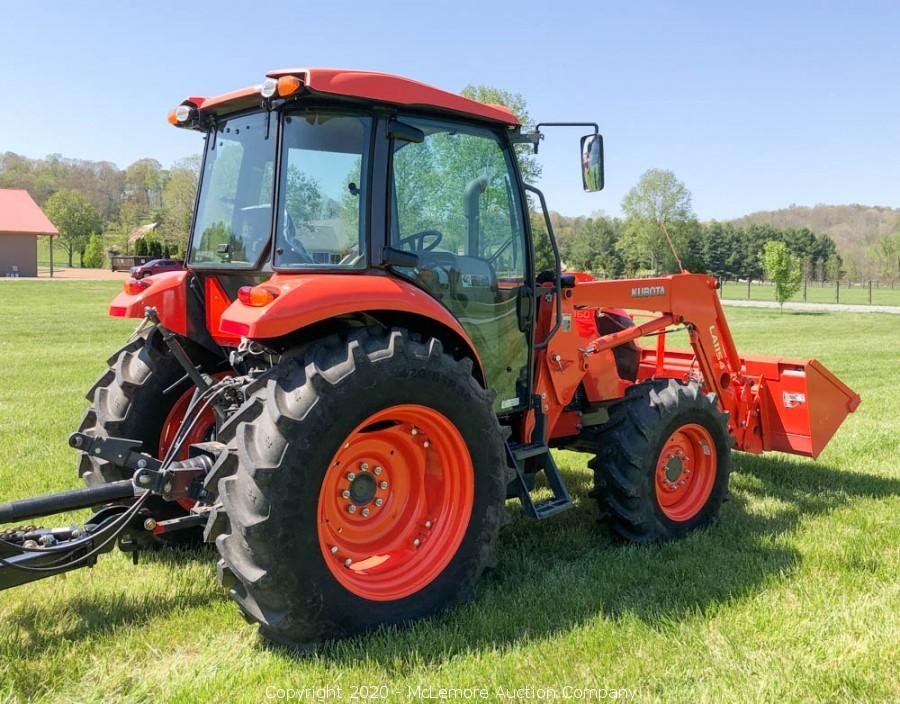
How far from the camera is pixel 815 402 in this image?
5973 millimetres

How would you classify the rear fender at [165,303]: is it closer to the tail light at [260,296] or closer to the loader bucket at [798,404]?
the tail light at [260,296]

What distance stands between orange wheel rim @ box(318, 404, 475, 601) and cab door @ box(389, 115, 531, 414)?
73cm

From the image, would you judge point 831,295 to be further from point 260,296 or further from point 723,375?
point 260,296

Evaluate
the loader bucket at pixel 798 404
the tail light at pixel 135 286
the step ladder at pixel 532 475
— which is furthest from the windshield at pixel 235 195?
the loader bucket at pixel 798 404

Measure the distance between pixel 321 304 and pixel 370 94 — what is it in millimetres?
1096

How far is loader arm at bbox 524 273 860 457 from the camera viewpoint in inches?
210

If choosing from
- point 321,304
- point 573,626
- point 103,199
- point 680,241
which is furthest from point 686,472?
point 103,199

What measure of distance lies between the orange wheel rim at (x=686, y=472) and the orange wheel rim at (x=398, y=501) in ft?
5.76

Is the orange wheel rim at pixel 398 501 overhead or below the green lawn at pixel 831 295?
below

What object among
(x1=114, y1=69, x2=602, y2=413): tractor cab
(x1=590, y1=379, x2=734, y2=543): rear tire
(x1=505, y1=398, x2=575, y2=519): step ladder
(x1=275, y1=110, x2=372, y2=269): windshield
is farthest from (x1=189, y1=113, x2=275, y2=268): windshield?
(x1=590, y1=379, x2=734, y2=543): rear tire

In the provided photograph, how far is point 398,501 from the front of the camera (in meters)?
3.82

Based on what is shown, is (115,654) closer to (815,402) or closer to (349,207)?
(349,207)

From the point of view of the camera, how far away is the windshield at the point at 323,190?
3660 mm

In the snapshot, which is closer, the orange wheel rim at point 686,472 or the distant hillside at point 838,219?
the orange wheel rim at point 686,472
